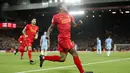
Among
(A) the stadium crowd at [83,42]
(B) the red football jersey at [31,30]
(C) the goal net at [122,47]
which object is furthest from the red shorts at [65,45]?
(A) the stadium crowd at [83,42]

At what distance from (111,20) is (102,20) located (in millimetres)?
1953

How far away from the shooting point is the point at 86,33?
66812 millimetres

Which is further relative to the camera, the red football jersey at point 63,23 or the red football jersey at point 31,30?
the red football jersey at point 31,30

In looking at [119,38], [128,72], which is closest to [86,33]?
[119,38]

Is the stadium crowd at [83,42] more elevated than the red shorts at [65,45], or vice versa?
the red shorts at [65,45]

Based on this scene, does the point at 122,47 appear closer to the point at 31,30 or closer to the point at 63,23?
the point at 31,30

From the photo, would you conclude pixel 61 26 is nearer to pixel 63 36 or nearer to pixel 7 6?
pixel 63 36

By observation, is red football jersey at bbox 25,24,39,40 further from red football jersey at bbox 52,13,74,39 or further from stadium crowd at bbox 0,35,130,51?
stadium crowd at bbox 0,35,130,51

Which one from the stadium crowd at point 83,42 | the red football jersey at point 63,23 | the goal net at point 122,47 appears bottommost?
the stadium crowd at point 83,42

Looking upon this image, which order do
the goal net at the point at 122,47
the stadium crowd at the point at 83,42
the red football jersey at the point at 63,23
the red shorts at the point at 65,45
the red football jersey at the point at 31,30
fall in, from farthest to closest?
the stadium crowd at the point at 83,42, the goal net at the point at 122,47, the red football jersey at the point at 31,30, the red football jersey at the point at 63,23, the red shorts at the point at 65,45

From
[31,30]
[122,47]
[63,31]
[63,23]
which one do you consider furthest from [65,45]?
[122,47]

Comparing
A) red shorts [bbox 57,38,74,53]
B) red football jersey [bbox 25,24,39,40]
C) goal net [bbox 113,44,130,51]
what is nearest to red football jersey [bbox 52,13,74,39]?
red shorts [bbox 57,38,74,53]

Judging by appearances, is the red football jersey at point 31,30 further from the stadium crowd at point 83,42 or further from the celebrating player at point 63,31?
the stadium crowd at point 83,42

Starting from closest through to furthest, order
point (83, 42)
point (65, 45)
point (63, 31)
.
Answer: point (65, 45) < point (63, 31) < point (83, 42)
